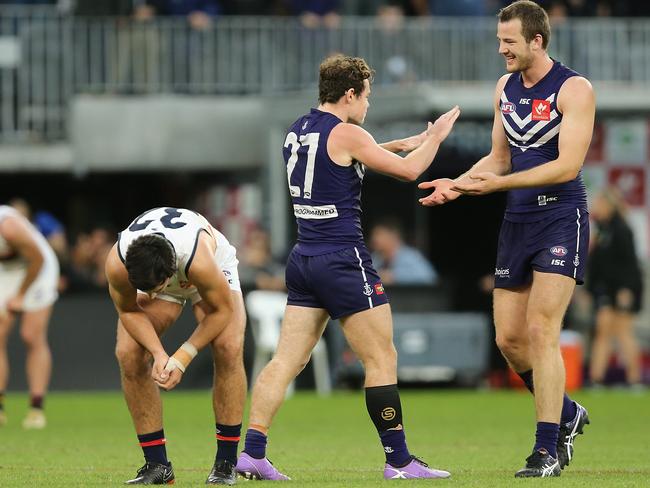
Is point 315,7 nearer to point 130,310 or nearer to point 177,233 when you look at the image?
point 177,233

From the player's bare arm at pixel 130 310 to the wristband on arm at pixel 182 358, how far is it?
0.18 ft

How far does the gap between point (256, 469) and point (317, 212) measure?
4.82 feet

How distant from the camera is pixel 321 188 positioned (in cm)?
871

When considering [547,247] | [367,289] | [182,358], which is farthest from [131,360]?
[547,247]

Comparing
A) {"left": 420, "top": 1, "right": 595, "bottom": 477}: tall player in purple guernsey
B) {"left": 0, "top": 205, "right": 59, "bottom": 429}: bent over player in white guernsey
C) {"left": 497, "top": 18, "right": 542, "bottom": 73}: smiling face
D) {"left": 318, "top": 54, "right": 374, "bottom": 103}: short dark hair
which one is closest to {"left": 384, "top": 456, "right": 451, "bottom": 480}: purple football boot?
{"left": 420, "top": 1, "right": 595, "bottom": 477}: tall player in purple guernsey

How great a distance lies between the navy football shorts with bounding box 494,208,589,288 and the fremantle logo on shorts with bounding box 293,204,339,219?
1.14 metres

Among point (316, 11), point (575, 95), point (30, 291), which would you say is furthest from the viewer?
point (316, 11)

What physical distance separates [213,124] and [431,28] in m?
3.57

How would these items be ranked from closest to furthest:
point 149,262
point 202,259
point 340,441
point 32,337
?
point 149,262 → point 202,259 → point 340,441 → point 32,337

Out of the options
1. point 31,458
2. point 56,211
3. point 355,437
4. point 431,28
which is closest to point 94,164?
point 56,211

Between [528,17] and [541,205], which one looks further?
[541,205]

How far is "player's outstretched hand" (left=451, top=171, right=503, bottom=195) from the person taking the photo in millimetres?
8562

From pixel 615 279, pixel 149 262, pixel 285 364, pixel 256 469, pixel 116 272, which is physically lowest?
pixel 615 279

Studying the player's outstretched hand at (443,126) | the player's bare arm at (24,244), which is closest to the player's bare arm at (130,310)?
the player's outstretched hand at (443,126)
